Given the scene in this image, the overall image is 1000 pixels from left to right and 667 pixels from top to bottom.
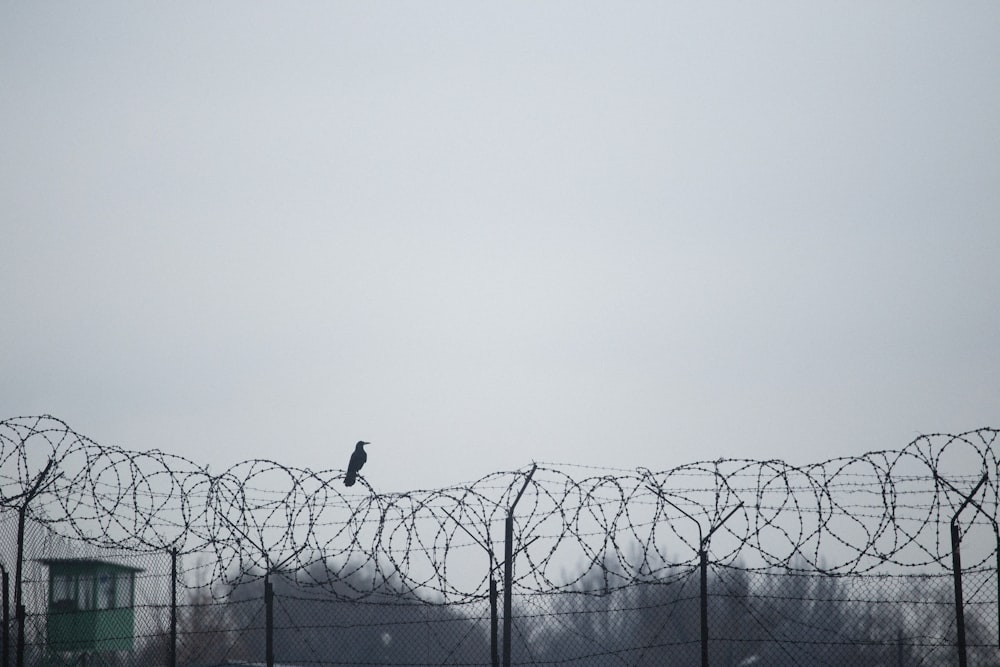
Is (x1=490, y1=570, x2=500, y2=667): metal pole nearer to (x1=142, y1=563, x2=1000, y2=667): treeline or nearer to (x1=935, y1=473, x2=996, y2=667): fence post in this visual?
(x1=935, y1=473, x2=996, y2=667): fence post

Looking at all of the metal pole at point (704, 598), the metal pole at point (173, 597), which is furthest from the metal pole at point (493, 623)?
the metal pole at point (173, 597)

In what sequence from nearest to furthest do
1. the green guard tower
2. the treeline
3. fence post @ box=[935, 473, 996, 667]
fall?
1. fence post @ box=[935, 473, 996, 667]
2. the green guard tower
3. the treeline

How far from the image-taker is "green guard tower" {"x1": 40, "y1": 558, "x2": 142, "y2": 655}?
17.2 metres

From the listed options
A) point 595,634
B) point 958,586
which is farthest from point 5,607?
point 595,634

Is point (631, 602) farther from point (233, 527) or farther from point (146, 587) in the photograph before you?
point (233, 527)

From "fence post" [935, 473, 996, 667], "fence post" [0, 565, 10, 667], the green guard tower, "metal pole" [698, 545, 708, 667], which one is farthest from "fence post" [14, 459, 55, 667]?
"fence post" [935, 473, 996, 667]

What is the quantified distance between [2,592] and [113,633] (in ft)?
20.2

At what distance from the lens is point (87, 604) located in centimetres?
1852

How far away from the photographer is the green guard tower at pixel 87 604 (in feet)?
56.3

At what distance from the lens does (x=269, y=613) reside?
1213 cm

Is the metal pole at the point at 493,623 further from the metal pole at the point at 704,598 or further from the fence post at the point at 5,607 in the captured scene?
the fence post at the point at 5,607

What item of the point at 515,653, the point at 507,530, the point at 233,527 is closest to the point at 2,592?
the point at 233,527

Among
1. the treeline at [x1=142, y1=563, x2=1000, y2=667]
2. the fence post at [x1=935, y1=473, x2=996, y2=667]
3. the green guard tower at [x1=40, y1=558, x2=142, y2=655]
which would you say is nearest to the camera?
the fence post at [x1=935, y1=473, x2=996, y2=667]

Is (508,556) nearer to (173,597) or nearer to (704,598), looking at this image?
(704,598)
